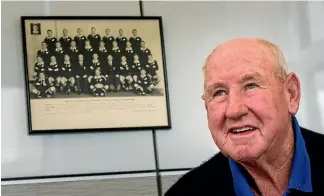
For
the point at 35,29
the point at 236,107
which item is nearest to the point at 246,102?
the point at 236,107

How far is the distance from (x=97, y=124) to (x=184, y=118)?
0.83 feet

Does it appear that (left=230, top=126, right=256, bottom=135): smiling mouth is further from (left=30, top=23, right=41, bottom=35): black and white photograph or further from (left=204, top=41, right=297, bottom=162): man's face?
(left=30, top=23, right=41, bottom=35): black and white photograph

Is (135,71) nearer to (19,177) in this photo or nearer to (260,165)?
(19,177)

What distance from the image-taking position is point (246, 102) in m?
1.02

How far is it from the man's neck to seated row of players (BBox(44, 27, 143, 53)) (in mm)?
638

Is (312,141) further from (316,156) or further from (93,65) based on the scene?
(93,65)

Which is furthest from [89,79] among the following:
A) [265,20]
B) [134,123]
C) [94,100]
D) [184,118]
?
[265,20]

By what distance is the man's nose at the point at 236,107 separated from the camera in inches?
39.9

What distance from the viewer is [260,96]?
103 cm

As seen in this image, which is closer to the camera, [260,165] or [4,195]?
[260,165]

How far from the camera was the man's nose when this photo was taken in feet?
3.32

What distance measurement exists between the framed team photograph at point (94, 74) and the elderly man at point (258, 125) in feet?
1.65

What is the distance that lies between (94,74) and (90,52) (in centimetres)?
6

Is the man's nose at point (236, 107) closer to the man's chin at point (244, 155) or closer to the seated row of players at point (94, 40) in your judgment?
the man's chin at point (244, 155)
